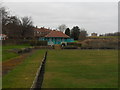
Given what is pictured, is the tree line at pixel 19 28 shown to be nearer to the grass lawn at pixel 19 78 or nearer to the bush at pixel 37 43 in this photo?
the bush at pixel 37 43

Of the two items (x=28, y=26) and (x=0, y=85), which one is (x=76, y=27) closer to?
(x=28, y=26)

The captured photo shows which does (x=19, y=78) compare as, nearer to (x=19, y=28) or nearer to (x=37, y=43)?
(x=37, y=43)

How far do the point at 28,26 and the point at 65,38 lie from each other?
49.8ft

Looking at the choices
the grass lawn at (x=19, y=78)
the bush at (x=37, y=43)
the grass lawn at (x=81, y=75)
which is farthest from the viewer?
the bush at (x=37, y=43)

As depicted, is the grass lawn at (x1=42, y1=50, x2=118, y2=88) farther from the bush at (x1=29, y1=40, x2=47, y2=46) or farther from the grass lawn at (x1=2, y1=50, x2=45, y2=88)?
the bush at (x1=29, y1=40, x2=47, y2=46)

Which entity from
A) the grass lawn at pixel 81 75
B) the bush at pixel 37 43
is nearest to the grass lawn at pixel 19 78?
the grass lawn at pixel 81 75

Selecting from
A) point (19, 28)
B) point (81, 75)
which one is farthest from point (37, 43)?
point (81, 75)

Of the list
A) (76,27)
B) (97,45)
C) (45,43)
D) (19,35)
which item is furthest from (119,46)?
(76,27)

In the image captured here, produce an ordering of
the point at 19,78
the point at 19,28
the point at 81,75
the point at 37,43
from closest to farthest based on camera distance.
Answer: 1. the point at 19,78
2. the point at 81,75
3. the point at 37,43
4. the point at 19,28

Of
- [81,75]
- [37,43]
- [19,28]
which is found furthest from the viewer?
[19,28]

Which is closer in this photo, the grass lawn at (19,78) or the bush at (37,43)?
the grass lawn at (19,78)

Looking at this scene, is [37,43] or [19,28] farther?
[19,28]

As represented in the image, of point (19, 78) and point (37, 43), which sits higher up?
point (37, 43)

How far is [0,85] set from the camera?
360 inches
